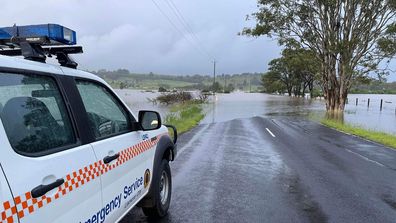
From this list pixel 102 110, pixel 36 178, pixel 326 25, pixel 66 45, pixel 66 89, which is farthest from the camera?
pixel 326 25

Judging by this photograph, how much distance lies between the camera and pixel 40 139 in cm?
250

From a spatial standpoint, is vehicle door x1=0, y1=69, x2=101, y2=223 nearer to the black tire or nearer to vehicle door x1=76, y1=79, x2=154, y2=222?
vehicle door x1=76, y1=79, x2=154, y2=222

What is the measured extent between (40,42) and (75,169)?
1034mm

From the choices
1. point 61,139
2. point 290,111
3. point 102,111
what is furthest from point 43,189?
point 290,111

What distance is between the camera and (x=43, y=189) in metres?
2.26

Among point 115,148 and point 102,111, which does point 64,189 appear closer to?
point 115,148

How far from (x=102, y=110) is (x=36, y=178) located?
154 centimetres

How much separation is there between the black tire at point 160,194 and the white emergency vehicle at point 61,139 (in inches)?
12.8

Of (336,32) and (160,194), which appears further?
(336,32)

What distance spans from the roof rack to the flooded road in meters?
2.43

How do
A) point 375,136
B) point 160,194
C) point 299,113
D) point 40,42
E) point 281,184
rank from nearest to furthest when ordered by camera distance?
point 40,42, point 160,194, point 281,184, point 375,136, point 299,113

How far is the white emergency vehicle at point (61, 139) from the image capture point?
218 cm

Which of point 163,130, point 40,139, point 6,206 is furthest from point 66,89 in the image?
point 163,130

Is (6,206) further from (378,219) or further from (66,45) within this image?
(378,219)
